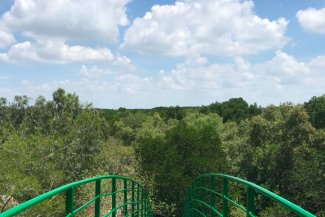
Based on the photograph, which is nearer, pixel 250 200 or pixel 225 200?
pixel 250 200

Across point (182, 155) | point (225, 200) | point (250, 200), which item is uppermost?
point (250, 200)

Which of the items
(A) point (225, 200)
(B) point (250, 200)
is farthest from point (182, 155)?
(B) point (250, 200)

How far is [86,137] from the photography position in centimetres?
4297

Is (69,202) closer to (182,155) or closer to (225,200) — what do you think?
(225,200)

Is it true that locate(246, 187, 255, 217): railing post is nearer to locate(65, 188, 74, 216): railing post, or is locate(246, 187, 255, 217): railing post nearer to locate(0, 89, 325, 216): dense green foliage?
locate(65, 188, 74, 216): railing post

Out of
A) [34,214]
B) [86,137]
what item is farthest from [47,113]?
[34,214]

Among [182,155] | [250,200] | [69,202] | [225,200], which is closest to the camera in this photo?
[69,202]

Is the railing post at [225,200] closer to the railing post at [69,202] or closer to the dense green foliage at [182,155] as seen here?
the railing post at [69,202]

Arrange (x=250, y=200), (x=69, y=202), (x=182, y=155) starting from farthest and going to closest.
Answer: (x=182, y=155) → (x=250, y=200) → (x=69, y=202)

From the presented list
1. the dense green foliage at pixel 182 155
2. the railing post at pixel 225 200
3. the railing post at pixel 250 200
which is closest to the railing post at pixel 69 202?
the railing post at pixel 250 200

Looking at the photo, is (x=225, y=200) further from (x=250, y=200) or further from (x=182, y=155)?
(x=182, y=155)

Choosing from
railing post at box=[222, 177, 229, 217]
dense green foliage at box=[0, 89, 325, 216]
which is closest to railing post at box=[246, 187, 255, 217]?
railing post at box=[222, 177, 229, 217]

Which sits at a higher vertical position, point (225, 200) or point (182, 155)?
point (225, 200)

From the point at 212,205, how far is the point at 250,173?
3441 centimetres
